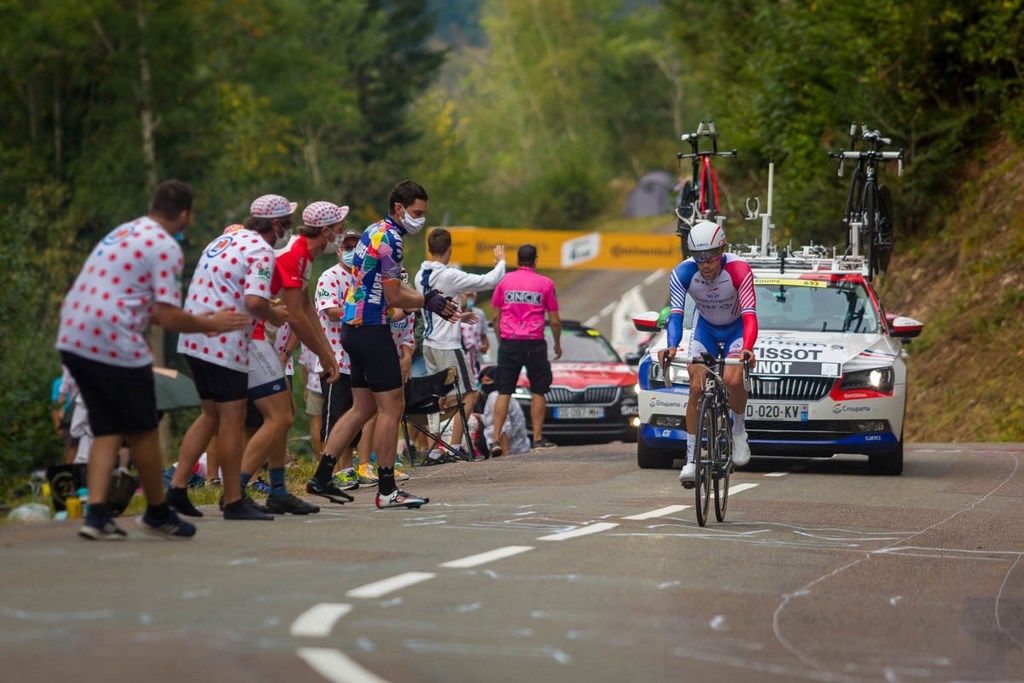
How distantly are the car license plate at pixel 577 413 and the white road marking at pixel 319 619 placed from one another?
14.9m

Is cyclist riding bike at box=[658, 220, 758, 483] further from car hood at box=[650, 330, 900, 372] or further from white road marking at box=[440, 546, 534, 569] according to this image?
car hood at box=[650, 330, 900, 372]

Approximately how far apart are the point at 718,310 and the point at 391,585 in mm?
5044

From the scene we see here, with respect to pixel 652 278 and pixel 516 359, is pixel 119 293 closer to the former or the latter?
pixel 516 359

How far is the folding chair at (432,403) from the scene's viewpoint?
17.0 m

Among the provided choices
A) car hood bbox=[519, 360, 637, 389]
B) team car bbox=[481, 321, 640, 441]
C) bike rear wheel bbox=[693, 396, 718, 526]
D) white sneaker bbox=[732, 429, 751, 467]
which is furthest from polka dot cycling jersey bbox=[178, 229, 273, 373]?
car hood bbox=[519, 360, 637, 389]

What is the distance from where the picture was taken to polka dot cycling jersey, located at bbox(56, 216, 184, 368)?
9.88 meters

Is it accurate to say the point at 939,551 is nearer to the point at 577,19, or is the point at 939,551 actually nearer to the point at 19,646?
the point at 19,646

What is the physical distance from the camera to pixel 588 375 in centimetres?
2358

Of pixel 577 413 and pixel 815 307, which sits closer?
pixel 815 307

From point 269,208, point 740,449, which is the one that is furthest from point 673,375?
point 269,208

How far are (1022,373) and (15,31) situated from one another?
1277 inches

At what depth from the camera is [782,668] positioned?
24.7ft

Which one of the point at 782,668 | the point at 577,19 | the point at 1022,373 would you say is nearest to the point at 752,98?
the point at 1022,373

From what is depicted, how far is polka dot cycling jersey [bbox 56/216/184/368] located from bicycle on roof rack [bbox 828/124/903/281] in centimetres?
1305
